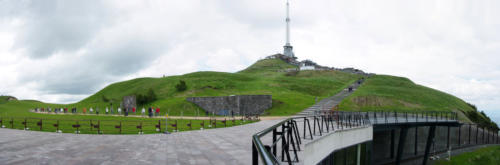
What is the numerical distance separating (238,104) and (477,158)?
1202 inches

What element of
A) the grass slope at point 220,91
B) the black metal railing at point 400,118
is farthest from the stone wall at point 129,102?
the black metal railing at point 400,118

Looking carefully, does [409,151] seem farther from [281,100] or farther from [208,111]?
[208,111]

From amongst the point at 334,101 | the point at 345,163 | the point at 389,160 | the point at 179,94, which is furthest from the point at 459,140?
the point at 179,94

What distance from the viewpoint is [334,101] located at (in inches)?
1797

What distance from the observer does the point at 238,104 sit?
144 feet

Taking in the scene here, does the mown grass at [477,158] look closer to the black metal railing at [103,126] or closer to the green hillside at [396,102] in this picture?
the green hillside at [396,102]

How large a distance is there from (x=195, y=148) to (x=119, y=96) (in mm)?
62877

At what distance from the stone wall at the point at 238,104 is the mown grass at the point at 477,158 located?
24.5m

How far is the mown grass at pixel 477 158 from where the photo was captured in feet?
91.6

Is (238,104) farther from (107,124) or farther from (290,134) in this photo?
(290,134)

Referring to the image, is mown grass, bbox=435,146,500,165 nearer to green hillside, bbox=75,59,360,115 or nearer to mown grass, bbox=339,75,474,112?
mown grass, bbox=339,75,474,112

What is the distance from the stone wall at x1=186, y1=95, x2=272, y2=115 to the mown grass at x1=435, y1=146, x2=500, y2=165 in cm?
2447

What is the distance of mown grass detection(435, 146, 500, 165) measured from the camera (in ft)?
91.6

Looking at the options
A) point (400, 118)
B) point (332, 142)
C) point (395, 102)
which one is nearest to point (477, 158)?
point (400, 118)
